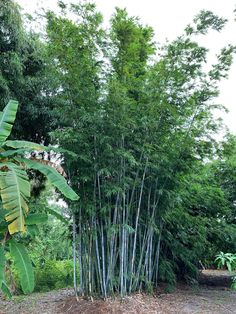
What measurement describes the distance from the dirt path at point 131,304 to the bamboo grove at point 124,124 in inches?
8.1

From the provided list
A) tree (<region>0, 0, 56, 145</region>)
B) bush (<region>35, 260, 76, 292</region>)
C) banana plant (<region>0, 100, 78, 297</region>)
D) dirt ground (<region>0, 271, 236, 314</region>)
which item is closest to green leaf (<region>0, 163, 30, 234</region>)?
banana plant (<region>0, 100, 78, 297</region>)

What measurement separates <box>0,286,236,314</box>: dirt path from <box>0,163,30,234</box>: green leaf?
5.90 feet

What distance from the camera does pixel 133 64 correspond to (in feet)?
13.1

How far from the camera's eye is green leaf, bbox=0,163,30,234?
2.33m

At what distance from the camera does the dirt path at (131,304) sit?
3.73 meters

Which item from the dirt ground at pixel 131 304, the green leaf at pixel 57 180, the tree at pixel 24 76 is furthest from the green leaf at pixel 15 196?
the tree at pixel 24 76

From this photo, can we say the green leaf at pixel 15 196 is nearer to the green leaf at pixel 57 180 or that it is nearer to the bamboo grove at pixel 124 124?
the green leaf at pixel 57 180

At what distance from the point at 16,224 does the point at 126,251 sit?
2.11m

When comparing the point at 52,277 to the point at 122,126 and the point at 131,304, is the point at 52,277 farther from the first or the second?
the point at 122,126

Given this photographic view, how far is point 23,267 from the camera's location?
269 cm

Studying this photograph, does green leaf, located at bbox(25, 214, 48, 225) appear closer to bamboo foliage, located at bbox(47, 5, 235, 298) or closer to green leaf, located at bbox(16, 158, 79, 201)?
green leaf, located at bbox(16, 158, 79, 201)

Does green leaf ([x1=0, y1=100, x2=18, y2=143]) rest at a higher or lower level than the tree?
lower

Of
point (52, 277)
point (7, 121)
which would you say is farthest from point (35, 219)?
point (52, 277)

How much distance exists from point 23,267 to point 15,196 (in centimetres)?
67
